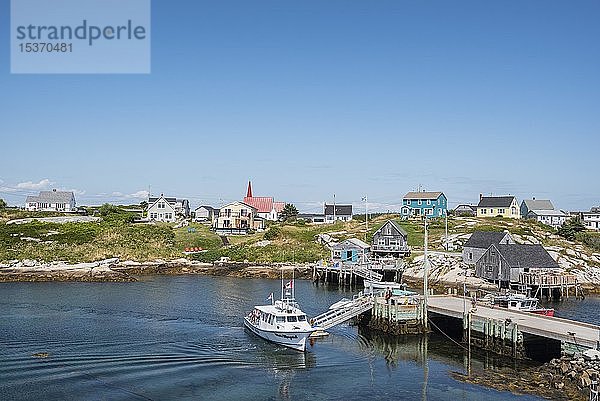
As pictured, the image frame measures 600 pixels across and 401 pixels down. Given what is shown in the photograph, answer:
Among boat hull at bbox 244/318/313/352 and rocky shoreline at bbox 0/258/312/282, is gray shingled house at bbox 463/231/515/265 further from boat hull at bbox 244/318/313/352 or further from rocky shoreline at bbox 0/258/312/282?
boat hull at bbox 244/318/313/352

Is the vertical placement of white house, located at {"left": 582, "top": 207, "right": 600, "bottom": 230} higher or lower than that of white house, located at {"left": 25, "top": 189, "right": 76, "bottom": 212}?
lower

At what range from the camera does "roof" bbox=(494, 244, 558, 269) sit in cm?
6556

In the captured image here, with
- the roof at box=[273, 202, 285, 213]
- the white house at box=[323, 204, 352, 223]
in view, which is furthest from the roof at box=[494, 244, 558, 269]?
the roof at box=[273, 202, 285, 213]

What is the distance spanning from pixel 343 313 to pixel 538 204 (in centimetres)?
11005

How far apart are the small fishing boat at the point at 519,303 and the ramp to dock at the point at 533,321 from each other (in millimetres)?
1989

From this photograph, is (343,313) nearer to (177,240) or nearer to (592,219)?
(177,240)

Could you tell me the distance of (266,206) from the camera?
142000 mm

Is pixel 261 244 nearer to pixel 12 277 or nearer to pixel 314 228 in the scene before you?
pixel 314 228

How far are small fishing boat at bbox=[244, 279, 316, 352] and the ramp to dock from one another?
35.8 feet

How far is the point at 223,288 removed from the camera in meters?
69.3

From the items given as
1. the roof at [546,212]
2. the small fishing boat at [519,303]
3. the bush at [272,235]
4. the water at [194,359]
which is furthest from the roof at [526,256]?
the roof at [546,212]

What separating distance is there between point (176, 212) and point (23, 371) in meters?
101

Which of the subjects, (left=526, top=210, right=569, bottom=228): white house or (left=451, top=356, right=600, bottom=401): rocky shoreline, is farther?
(left=526, top=210, right=569, bottom=228): white house

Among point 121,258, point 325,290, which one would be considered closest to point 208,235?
point 121,258
